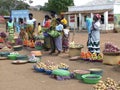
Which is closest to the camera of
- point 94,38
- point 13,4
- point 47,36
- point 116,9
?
point 94,38

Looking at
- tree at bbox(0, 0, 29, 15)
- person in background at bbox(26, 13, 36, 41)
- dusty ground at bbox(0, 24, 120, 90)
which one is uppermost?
tree at bbox(0, 0, 29, 15)

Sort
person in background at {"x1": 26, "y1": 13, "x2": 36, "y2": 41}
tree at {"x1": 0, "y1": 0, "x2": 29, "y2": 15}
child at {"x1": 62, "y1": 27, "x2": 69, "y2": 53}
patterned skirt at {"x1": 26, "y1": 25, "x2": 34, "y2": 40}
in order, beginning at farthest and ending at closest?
tree at {"x1": 0, "y1": 0, "x2": 29, "y2": 15} < patterned skirt at {"x1": 26, "y1": 25, "x2": 34, "y2": 40} < person in background at {"x1": 26, "y1": 13, "x2": 36, "y2": 41} < child at {"x1": 62, "y1": 27, "x2": 69, "y2": 53}

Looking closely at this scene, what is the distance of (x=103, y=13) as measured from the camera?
129ft

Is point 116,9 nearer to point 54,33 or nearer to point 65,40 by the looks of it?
point 65,40

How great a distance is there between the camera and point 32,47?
55.0 feet

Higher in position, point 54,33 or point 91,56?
point 54,33

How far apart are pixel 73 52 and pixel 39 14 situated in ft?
163

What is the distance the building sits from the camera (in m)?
38.2

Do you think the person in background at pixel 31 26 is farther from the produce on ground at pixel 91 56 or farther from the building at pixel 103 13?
the building at pixel 103 13

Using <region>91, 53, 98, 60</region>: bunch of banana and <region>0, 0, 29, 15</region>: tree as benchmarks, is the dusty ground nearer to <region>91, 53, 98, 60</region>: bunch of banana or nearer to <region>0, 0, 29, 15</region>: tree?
<region>91, 53, 98, 60</region>: bunch of banana

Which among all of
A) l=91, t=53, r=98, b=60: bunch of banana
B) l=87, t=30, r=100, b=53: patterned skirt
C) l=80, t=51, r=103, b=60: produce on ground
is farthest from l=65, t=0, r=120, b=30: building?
l=91, t=53, r=98, b=60: bunch of banana

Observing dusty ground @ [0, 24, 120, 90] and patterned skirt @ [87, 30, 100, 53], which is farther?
patterned skirt @ [87, 30, 100, 53]

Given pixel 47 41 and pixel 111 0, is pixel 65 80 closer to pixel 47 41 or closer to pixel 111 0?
pixel 47 41

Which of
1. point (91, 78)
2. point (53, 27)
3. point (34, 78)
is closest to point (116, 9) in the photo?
point (53, 27)
